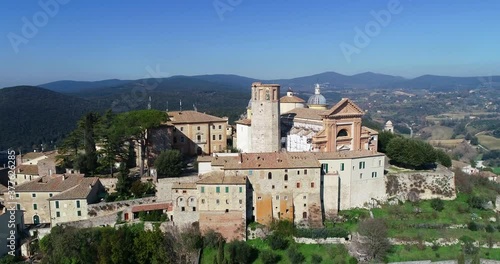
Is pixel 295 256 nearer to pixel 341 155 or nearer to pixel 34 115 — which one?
pixel 341 155

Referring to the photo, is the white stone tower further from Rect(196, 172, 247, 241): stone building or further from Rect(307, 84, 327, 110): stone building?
Rect(307, 84, 327, 110): stone building

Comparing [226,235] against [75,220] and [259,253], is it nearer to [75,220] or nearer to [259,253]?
[259,253]

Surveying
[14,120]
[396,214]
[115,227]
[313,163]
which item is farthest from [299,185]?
[14,120]

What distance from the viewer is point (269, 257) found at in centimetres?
3120

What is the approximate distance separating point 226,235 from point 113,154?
1542 cm

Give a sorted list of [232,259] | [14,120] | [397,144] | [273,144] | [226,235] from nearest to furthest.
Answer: [232,259] → [226,235] → [273,144] → [397,144] → [14,120]

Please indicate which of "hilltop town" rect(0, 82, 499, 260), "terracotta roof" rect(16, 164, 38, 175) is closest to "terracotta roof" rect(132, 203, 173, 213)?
"hilltop town" rect(0, 82, 499, 260)

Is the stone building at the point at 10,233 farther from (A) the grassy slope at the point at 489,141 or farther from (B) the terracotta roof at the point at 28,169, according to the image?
(A) the grassy slope at the point at 489,141

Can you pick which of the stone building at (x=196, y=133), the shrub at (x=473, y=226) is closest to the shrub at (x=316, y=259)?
the shrub at (x=473, y=226)

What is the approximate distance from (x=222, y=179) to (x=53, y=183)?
1603cm

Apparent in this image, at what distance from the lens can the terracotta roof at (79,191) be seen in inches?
1323

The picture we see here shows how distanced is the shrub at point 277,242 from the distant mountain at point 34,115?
265ft

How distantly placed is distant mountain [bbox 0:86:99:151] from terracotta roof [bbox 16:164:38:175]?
56.8m

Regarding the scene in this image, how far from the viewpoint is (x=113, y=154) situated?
40.0 metres
